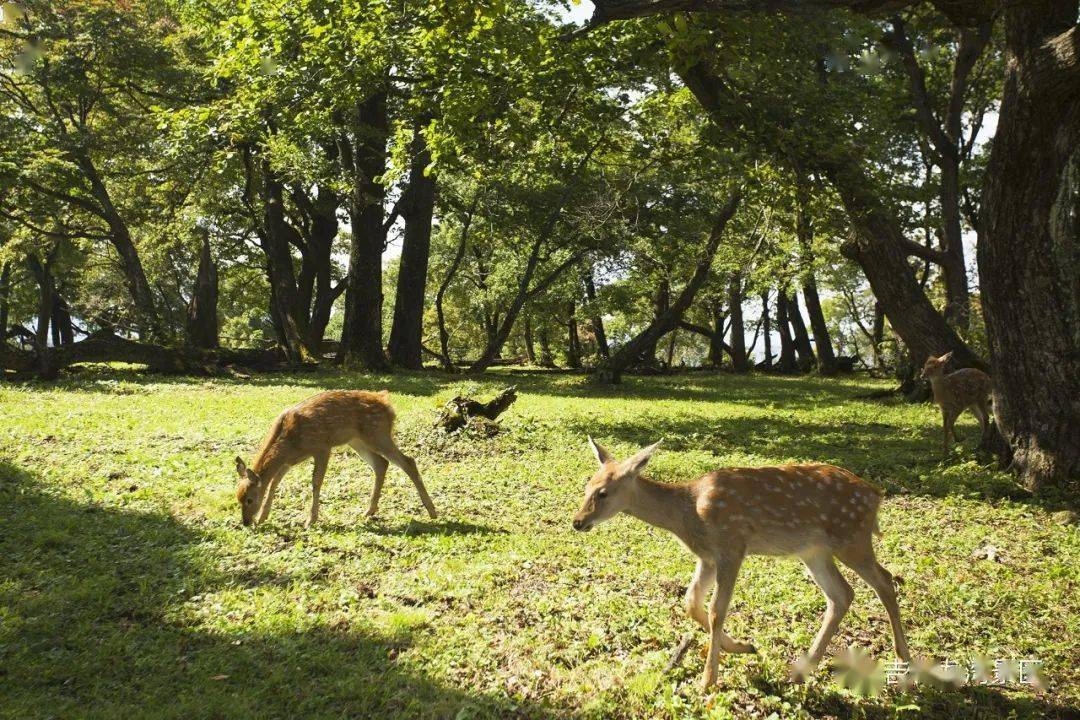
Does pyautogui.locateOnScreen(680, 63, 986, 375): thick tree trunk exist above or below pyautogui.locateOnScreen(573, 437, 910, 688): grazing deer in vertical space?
above

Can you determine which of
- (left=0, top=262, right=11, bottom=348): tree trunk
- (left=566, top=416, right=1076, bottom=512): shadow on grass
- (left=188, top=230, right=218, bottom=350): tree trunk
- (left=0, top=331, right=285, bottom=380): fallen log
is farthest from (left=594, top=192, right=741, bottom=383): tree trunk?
(left=0, top=262, right=11, bottom=348): tree trunk

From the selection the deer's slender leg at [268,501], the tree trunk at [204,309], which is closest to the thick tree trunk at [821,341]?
the tree trunk at [204,309]

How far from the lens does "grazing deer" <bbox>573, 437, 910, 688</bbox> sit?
5586mm

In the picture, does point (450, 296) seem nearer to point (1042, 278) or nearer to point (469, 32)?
point (469, 32)

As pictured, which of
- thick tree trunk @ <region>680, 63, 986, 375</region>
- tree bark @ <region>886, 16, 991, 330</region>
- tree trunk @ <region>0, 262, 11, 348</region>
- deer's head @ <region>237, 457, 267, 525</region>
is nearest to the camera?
deer's head @ <region>237, 457, 267, 525</region>

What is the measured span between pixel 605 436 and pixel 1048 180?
26.4 feet

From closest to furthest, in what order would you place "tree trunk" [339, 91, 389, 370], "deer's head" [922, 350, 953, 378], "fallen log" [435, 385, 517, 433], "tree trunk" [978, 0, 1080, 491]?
"tree trunk" [978, 0, 1080, 491] → "deer's head" [922, 350, 953, 378] → "fallen log" [435, 385, 517, 433] → "tree trunk" [339, 91, 389, 370]

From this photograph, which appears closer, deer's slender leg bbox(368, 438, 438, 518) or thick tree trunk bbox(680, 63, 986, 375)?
deer's slender leg bbox(368, 438, 438, 518)

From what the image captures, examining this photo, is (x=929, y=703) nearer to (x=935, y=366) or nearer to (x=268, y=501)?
(x=268, y=501)

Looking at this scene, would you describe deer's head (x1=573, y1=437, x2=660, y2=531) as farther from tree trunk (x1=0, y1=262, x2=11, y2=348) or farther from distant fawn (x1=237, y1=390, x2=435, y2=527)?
tree trunk (x1=0, y1=262, x2=11, y2=348)

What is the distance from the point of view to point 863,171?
13.2 m

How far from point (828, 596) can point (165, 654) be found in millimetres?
4977

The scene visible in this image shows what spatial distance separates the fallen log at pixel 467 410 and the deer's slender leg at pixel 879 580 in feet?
30.1

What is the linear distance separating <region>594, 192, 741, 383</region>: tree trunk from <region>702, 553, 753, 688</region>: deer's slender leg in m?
18.0
